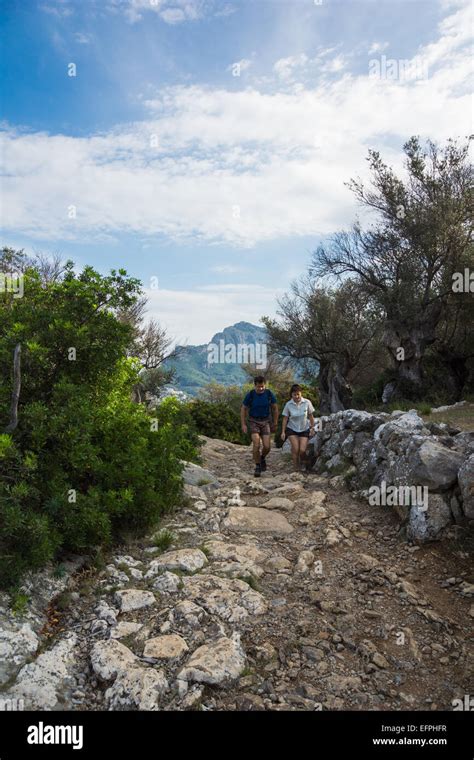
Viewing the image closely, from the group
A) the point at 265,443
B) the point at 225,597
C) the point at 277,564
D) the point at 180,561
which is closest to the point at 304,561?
the point at 277,564

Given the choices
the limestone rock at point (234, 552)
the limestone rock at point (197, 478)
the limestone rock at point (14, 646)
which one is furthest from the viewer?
the limestone rock at point (197, 478)

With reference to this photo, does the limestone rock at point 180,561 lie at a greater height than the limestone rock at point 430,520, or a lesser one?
lesser

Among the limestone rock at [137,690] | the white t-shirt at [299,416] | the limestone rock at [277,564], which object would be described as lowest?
the limestone rock at [137,690]

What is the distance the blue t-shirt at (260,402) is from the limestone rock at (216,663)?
648cm

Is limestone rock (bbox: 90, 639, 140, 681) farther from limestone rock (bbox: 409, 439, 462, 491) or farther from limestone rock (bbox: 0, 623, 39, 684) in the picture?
limestone rock (bbox: 409, 439, 462, 491)

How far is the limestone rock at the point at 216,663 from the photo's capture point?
313cm

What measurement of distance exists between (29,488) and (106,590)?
1138 mm

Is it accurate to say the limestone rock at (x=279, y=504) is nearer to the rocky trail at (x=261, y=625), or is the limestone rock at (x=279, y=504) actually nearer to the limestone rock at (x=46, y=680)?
the rocky trail at (x=261, y=625)

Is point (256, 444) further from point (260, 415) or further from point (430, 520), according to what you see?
point (430, 520)

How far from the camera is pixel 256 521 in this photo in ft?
20.0

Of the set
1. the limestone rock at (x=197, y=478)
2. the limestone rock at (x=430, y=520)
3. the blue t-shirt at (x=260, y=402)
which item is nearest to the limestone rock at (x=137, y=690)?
the limestone rock at (x=430, y=520)

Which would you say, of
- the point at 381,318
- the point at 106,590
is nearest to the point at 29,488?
the point at 106,590
